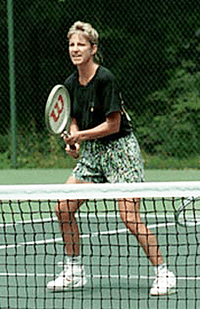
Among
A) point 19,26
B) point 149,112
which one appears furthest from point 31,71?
point 149,112

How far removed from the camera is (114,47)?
1384cm

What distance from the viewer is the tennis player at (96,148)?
554 centimetres

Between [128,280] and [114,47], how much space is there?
27.0ft

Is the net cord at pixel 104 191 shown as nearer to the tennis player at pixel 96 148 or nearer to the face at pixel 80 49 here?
the tennis player at pixel 96 148

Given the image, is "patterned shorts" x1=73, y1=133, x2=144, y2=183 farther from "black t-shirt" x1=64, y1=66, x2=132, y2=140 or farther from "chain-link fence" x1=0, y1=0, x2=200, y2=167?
"chain-link fence" x1=0, y1=0, x2=200, y2=167

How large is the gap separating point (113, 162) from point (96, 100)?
39 centimetres

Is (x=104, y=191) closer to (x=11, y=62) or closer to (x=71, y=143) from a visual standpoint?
(x=71, y=143)

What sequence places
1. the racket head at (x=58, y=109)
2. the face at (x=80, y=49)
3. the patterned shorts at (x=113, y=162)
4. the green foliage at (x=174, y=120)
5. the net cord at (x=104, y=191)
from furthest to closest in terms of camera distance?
the green foliage at (x=174, y=120) < the patterned shorts at (x=113, y=162) < the face at (x=80, y=49) < the racket head at (x=58, y=109) < the net cord at (x=104, y=191)

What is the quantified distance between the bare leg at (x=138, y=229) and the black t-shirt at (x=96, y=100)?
450 mm

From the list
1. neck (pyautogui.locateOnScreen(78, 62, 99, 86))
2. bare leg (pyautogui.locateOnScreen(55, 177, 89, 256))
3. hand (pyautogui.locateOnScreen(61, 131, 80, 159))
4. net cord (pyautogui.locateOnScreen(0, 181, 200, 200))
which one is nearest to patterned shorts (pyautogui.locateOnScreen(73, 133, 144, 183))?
hand (pyautogui.locateOnScreen(61, 131, 80, 159))

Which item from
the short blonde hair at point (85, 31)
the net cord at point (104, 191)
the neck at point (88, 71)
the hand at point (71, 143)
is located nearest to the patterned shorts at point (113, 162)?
the hand at point (71, 143)

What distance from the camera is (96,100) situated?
563 centimetres

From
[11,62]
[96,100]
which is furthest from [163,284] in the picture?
[11,62]

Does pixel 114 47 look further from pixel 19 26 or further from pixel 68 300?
pixel 68 300
